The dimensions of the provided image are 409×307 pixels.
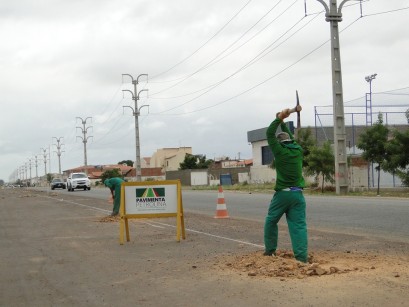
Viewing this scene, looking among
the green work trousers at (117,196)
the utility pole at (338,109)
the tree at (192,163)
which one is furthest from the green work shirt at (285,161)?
the tree at (192,163)

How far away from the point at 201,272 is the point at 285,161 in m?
1.94

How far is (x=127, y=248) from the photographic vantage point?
34.4ft

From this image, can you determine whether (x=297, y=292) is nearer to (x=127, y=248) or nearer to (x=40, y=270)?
(x=40, y=270)

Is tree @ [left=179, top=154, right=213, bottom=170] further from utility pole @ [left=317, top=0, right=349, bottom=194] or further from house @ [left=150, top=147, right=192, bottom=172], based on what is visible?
utility pole @ [left=317, top=0, right=349, bottom=194]

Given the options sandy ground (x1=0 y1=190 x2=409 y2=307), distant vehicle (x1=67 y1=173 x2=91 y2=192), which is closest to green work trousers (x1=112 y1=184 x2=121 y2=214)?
sandy ground (x1=0 y1=190 x2=409 y2=307)

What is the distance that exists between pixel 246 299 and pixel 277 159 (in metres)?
2.51

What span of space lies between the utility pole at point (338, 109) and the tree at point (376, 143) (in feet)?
3.71

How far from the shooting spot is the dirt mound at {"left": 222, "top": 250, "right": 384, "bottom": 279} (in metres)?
7.10

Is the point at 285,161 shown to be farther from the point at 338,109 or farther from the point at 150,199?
the point at 338,109

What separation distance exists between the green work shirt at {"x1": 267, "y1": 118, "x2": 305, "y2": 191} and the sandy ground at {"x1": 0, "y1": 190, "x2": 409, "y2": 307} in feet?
3.51

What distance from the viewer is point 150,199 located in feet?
39.2

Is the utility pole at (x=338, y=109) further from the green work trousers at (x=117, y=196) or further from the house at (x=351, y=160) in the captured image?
the green work trousers at (x=117, y=196)

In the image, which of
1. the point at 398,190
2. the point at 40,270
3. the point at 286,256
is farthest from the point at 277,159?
the point at 398,190

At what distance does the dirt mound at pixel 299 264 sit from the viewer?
23.3 feet
